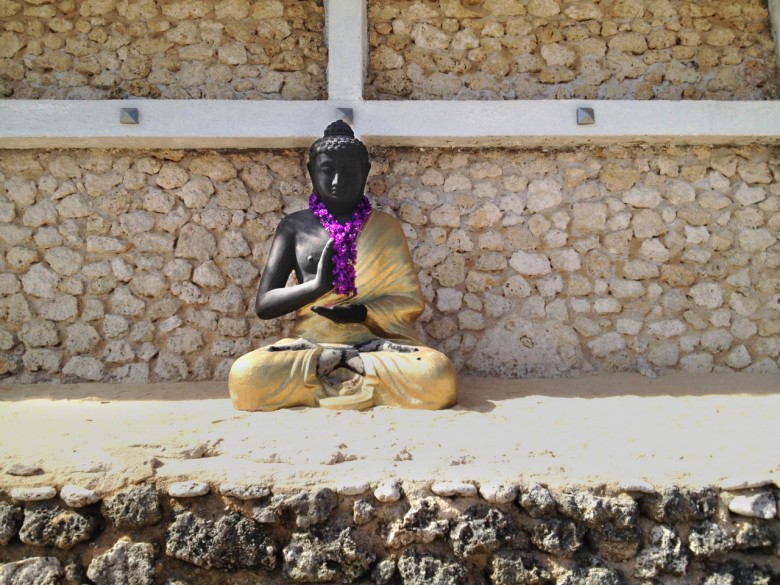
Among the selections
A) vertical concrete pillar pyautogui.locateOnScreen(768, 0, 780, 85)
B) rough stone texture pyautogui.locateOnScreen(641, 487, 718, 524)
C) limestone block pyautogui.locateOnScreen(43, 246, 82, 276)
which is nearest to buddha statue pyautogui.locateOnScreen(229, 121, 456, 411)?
rough stone texture pyautogui.locateOnScreen(641, 487, 718, 524)

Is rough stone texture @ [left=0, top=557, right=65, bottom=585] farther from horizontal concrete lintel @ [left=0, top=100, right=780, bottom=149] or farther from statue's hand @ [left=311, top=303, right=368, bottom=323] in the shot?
horizontal concrete lintel @ [left=0, top=100, right=780, bottom=149]

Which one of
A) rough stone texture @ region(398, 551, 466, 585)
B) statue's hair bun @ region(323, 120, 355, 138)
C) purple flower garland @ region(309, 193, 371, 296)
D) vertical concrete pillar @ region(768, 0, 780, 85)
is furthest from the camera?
vertical concrete pillar @ region(768, 0, 780, 85)

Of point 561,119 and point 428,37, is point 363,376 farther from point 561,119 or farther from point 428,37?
point 428,37

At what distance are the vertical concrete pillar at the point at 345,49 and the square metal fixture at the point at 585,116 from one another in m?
1.51

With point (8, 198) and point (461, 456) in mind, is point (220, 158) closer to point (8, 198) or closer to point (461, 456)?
point (8, 198)

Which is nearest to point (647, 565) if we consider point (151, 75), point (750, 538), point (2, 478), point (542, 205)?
point (750, 538)

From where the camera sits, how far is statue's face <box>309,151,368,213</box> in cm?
420

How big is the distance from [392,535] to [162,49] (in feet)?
13.3

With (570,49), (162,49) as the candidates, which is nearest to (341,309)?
(162,49)

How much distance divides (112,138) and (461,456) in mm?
3356

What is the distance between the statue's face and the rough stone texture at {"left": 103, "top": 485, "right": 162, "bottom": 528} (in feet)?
7.05

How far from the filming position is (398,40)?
521cm

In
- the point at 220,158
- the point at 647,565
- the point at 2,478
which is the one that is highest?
the point at 220,158

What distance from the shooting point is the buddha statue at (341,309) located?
12.1ft
